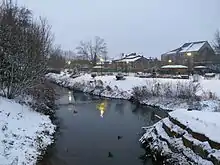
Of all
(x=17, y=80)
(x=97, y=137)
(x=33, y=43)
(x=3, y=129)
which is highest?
(x=33, y=43)

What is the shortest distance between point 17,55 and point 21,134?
6.35 meters

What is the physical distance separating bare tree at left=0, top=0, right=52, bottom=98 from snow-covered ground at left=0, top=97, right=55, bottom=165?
1625mm

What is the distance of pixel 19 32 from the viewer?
20.0 m

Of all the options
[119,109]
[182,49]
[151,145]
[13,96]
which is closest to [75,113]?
[119,109]

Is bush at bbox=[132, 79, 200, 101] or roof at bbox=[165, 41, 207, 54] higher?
roof at bbox=[165, 41, 207, 54]

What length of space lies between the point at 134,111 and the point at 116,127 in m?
7.59

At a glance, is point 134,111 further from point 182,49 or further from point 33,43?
point 182,49

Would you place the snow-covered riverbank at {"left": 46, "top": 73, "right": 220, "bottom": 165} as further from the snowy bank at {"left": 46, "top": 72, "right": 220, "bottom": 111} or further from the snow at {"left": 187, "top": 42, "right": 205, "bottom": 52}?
the snow at {"left": 187, "top": 42, "right": 205, "bottom": 52}

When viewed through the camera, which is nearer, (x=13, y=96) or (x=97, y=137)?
(x=97, y=137)

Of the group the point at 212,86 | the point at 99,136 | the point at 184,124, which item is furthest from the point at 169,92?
the point at 184,124

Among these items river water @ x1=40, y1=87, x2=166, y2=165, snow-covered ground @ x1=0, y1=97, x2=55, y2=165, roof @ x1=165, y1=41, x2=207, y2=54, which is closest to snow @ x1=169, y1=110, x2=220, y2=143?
river water @ x1=40, y1=87, x2=166, y2=165

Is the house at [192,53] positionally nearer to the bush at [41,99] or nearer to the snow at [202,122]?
the bush at [41,99]

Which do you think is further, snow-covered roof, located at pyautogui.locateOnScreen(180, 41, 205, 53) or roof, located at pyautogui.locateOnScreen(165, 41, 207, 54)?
roof, located at pyautogui.locateOnScreen(165, 41, 207, 54)

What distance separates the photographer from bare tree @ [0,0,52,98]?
61.7 feet
